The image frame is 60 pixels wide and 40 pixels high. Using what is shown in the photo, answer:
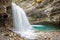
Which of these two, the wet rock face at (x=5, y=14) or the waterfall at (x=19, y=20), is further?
the waterfall at (x=19, y=20)

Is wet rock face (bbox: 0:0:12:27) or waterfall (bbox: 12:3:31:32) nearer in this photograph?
wet rock face (bbox: 0:0:12:27)

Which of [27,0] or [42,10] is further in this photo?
[27,0]

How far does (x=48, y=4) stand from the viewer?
1786 cm

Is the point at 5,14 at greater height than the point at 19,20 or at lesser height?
greater

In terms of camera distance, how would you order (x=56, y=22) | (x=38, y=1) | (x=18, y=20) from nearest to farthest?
(x=18, y=20), (x=56, y=22), (x=38, y=1)

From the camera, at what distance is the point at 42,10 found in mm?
17219

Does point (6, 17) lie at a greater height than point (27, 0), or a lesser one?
lesser

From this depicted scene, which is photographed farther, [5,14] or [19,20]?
[19,20]

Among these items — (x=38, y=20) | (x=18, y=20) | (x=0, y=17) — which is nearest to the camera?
(x=0, y=17)

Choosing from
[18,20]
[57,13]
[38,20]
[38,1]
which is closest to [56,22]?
[57,13]

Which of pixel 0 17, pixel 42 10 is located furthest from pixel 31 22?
pixel 0 17

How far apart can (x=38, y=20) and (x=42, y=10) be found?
1142mm

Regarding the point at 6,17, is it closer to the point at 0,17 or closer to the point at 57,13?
the point at 0,17

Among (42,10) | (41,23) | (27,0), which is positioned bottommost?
(41,23)
